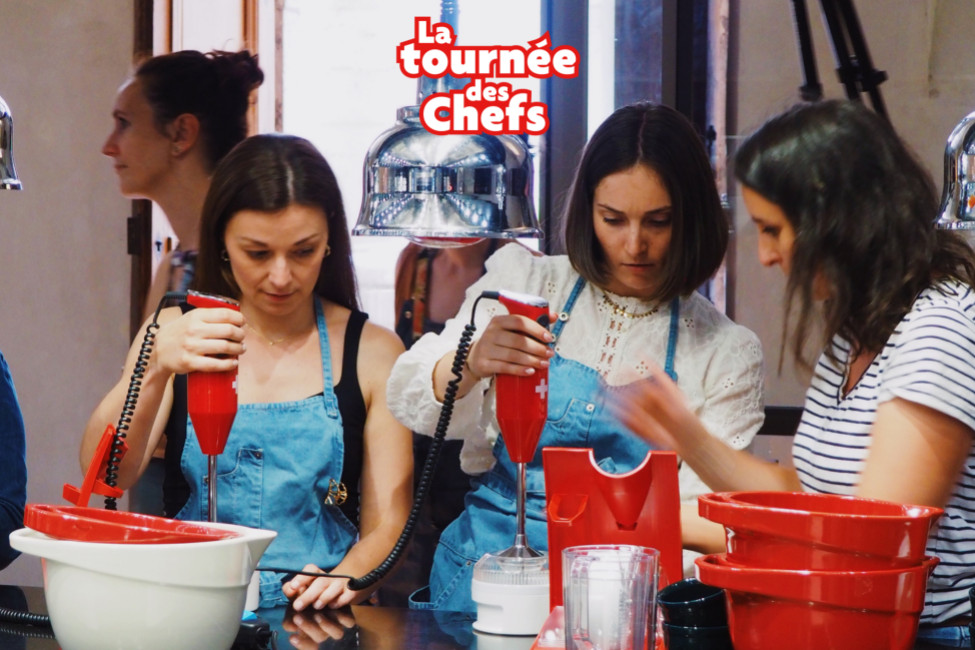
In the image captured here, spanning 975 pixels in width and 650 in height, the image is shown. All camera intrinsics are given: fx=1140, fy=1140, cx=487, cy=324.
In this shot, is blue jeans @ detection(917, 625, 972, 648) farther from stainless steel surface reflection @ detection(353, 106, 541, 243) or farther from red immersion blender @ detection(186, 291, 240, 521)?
red immersion blender @ detection(186, 291, 240, 521)

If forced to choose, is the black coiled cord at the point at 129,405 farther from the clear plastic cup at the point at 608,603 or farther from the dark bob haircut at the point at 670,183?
the dark bob haircut at the point at 670,183

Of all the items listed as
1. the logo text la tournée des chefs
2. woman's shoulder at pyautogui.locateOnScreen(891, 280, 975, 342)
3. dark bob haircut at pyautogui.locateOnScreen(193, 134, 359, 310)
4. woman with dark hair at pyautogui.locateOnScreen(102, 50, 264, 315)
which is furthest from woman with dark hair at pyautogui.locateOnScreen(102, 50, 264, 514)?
woman's shoulder at pyautogui.locateOnScreen(891, 280, 975, 342)

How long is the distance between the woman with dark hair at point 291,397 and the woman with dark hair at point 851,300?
Answer: 0.67 m

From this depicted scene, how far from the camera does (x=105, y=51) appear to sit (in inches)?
133

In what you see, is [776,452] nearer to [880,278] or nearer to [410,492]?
[410,492]

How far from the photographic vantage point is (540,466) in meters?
1.97

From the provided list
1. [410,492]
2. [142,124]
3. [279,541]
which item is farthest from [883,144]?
[142,124]

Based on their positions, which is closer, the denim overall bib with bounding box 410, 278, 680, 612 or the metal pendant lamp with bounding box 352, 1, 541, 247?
the metal pendant lamp with bounding box 352, 1, 541, 247

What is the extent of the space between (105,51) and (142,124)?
612 millimetres

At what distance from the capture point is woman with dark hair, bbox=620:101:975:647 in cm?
144

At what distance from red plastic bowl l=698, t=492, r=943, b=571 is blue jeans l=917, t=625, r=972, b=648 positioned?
0.29 meters

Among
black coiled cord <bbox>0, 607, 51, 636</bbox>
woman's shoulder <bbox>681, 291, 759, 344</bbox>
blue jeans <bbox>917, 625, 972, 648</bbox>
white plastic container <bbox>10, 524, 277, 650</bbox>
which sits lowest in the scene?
blue jeans <bbox>917, 625, 972, 648</bbox>

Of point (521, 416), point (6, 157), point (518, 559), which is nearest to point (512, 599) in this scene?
point (518, 559)

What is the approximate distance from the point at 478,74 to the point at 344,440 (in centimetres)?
73
